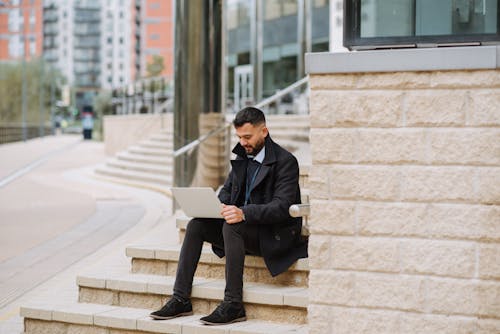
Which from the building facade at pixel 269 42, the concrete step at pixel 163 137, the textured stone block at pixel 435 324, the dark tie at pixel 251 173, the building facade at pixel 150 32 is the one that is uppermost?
the building facade at pixel 150 32

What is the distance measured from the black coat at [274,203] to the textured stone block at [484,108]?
1.62 metres

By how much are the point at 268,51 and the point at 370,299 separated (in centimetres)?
3522

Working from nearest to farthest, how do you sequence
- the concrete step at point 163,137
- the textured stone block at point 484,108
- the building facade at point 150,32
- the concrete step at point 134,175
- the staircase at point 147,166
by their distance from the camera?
the textured stone block at point 484,108 < the concrete step at point 134,175 < the staircase at point 147,166 < the concrete step at point 163,137 < the building facade at point 150,32

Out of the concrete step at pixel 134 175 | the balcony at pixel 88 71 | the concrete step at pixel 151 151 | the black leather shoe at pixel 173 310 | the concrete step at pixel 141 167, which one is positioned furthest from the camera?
the balcony at pixel 88 71

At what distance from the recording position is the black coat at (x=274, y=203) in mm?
5898

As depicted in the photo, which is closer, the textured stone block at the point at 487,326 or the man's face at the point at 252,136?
the textured stone block at the point at 487,326

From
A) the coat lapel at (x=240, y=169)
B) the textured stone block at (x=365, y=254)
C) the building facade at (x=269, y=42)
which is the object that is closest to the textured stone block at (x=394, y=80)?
the textured stone block at (x=365, y=254)

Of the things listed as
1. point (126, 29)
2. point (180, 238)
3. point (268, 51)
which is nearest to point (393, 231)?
point (180, 238)

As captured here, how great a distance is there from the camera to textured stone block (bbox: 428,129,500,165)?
4.62m

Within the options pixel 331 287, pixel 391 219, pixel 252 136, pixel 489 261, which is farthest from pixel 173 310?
pixel 489 261

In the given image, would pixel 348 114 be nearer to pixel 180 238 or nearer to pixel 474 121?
pixel 474 121

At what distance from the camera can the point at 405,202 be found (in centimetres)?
479

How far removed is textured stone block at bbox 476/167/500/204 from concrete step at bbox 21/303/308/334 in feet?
5.07

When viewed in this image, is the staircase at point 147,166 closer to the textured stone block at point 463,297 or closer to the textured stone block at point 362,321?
the textured stone block at point 362,321
